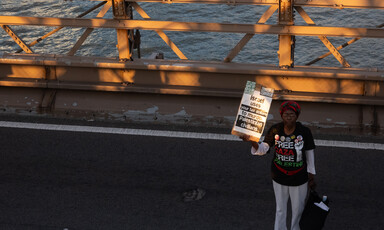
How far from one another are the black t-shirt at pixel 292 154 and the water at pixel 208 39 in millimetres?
14341

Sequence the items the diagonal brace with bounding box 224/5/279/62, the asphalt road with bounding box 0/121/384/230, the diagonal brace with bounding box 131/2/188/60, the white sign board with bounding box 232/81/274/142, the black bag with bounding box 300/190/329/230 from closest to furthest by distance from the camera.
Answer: the white sign board with bounding box 232/81/274/142, the black bag with bounding box 300/190/329/230, the asphalt road with bounding box 0/121/384/230, the diagonal brace with bounding box 224/5/279/62, the diagonal brace with bounding box 131/2/188/60

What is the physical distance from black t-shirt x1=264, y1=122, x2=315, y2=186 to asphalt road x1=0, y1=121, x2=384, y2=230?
90 centimetres

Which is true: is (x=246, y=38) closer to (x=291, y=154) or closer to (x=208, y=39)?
(x=291, y=154)

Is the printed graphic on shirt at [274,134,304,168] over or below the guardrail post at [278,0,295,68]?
below

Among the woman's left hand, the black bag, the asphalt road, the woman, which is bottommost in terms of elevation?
the asphalt road

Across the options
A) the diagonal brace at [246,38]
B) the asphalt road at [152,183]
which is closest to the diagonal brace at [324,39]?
the diagonal brace at [246,38]

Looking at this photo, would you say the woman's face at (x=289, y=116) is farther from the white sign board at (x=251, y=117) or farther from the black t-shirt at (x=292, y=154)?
the white sign board at (x=251, y=117)

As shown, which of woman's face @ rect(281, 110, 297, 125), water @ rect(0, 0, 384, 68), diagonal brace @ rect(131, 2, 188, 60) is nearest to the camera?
woman's face @ rect(281, 110, 297, 125)

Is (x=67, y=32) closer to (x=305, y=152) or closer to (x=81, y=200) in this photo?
(x=81, y=200)

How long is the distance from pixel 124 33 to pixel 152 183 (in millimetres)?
2384

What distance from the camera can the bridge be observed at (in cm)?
809

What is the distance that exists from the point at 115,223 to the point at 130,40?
3188 millimetres

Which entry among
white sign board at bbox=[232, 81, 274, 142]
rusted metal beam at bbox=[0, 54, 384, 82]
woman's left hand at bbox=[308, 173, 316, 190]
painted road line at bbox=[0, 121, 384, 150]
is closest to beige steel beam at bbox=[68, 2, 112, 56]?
rusted metal beam at bbox=[0, 54, 384, 82]

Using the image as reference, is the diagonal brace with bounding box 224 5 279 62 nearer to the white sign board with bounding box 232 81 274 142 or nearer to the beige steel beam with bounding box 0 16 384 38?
the beige steel beam with bounding box 0 16 384 38
